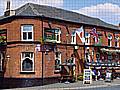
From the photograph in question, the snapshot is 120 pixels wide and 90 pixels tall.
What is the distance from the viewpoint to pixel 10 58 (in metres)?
27.0

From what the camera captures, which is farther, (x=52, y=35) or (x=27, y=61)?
(x=52, y=35)

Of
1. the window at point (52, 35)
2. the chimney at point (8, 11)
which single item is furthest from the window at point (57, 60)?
the chimney at point (8, 11)

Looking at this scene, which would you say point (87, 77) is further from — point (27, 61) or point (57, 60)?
point (27, 61)

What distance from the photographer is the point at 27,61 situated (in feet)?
86.9

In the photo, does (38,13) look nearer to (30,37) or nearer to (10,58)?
Answer: (30,37)

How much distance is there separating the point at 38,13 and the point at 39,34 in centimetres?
176

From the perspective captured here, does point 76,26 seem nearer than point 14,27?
No

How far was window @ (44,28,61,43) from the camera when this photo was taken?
27125 millimetres

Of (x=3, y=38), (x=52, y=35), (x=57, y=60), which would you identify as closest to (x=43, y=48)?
(x=52, y=35)

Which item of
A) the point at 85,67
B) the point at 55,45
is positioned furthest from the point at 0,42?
the point at 85,67

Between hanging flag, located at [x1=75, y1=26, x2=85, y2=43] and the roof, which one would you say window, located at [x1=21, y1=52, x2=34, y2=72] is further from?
hanging flag, located at [x1=75, y1=26, x2=85, y2=43]

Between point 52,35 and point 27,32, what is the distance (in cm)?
223

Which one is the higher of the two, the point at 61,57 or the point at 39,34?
the point at 39,34

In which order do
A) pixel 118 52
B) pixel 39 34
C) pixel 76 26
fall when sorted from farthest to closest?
1. pixel 118 52
2. pixel 76 26
3. pixel 39 34
